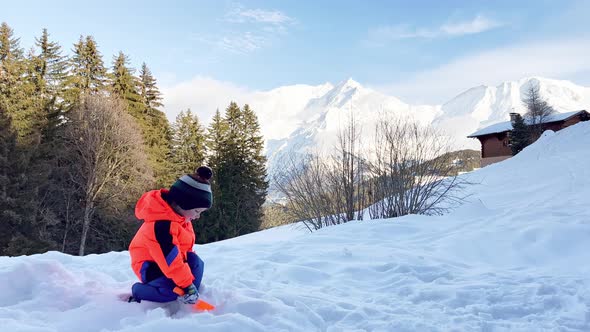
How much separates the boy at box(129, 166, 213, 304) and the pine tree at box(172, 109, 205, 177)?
2630 cm

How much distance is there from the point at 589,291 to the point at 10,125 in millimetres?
20088

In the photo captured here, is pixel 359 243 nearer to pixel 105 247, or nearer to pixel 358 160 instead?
pixel 358 160

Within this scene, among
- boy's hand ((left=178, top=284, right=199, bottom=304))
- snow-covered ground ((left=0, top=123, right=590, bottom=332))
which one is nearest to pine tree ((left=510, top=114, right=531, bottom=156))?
snow-covered ground ((left=0, top=123, right=590, bottom=332))

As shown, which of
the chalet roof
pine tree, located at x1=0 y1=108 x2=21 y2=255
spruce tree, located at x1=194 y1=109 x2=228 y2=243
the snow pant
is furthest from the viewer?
the chalet roof

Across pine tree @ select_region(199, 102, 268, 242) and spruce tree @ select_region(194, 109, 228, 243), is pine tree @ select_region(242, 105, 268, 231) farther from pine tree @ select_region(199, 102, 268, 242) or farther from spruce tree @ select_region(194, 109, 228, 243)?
spruce tree @ select_region(194, 109, 228, 243)

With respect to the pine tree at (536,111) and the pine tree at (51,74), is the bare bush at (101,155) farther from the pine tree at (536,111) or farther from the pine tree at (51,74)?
the pine tree at (536,111)

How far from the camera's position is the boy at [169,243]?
2.65 m

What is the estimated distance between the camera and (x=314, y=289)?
353 cm

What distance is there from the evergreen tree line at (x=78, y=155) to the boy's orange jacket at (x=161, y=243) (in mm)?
15866

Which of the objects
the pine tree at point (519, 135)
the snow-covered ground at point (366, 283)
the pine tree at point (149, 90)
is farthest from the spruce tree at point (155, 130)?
the pine tree at point (519, 135)

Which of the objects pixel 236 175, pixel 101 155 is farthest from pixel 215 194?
pixel 101 155

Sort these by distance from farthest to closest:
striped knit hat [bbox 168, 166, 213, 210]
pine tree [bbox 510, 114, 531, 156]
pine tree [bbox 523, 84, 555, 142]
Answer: pine tree [bbox 523, 84, 555, 142], pine tree [bbox 510, 114, 531, 156], striped knit hat [bbox 168, 166, 213, 210]

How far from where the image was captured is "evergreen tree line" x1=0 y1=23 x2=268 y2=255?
1642 centimetres

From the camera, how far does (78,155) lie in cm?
1930
